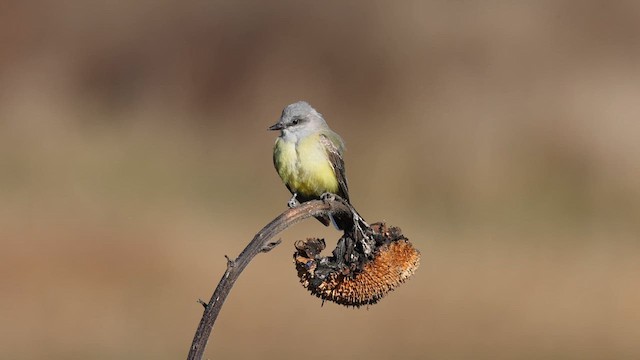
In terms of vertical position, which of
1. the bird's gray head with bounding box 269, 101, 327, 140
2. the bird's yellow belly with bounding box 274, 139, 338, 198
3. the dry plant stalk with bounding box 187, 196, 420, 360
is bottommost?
the dry plant stalk with bounding box 187, 196, 420, 360

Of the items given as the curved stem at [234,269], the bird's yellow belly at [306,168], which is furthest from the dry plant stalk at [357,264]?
the bird's yellow belly at [306,168]

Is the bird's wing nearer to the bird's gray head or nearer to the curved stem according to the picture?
the bird's gray head

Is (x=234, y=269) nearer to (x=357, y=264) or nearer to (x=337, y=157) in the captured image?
(x=357, y=264)

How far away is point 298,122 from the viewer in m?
2.58

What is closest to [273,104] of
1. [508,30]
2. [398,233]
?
[508,30]

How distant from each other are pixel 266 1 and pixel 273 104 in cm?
75

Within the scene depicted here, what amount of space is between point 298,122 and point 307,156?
0.09 metres

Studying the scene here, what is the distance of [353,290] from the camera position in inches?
67.2

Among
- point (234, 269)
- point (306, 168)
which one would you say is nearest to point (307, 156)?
point (306, 168)

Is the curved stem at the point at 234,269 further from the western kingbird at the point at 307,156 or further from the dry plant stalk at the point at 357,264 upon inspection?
the western kingbird at the point at 307,156

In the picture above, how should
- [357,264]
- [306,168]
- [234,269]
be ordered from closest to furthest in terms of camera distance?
[234,269], [357,264], [306,168]

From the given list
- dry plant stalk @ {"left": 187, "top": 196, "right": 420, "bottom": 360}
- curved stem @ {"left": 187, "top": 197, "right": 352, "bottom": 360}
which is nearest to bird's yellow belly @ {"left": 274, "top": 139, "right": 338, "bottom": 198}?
dry plant stalk @ {"left": 187, "top": 196, "right": 420, "bottom": 360}

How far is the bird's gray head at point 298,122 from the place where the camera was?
2555 mm

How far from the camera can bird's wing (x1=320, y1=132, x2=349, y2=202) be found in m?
2.54
